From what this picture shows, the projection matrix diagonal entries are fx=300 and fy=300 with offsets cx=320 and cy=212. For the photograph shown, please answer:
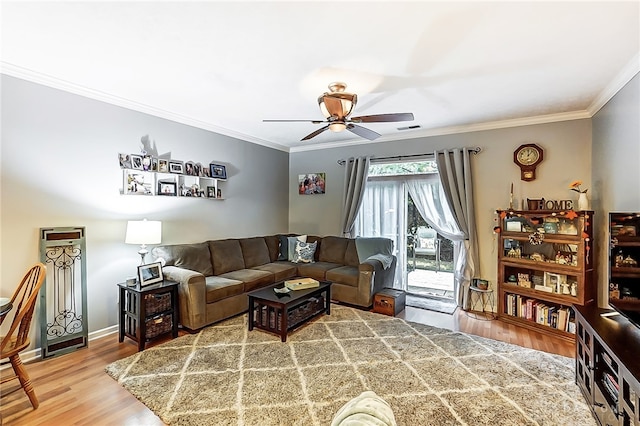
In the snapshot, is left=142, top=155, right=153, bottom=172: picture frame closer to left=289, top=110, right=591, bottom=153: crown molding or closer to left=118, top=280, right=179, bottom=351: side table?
left=118, top=280, right=179, bottom=351: side table

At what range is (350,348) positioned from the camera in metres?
2.98

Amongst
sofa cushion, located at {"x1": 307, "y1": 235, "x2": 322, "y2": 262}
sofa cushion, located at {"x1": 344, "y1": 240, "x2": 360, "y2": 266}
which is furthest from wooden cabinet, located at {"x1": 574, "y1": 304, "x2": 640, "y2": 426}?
sofa cushion, located at {"x1": 307, "y1": 235, "x2": 322, "y2": 262}

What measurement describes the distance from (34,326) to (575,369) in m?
4.78

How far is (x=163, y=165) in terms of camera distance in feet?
12.3

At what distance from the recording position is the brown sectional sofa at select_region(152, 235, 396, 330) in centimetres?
331

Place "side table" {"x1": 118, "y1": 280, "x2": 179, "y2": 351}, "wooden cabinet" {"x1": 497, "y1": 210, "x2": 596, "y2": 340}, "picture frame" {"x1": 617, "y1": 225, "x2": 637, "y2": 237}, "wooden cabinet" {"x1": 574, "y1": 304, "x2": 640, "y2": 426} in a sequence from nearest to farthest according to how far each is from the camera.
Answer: "wooden cabinet" {"x1": 574, "y1": 304, "x2": 640, "y2": 426} → "picture frame" {"x1": 617, "y1": 225, "x2": 637, "y2": 237} → "side table" {"x1": 118, "y1": 280, "x2": 179, "y2": 351} → "wooden cabinet" {"x1": 497, "y1": 210, "x2": 596, "y2": 340}

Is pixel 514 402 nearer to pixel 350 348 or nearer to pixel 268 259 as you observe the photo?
pixel 350 348

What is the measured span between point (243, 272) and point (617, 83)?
4.56 m

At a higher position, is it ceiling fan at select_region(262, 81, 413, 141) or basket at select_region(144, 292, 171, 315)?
ceiling fan at select_region(262, 81, 413, 141)

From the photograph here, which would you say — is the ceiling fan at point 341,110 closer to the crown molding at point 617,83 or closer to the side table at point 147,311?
the crown molding at point 617,83

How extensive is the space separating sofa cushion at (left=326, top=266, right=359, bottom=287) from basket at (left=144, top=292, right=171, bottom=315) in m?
2.11

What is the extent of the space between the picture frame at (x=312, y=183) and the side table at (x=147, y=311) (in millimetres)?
3101

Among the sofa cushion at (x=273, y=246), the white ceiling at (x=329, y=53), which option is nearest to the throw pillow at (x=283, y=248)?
the sofa cushion at (x=273, y=246)

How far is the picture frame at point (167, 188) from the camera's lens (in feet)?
12.4
